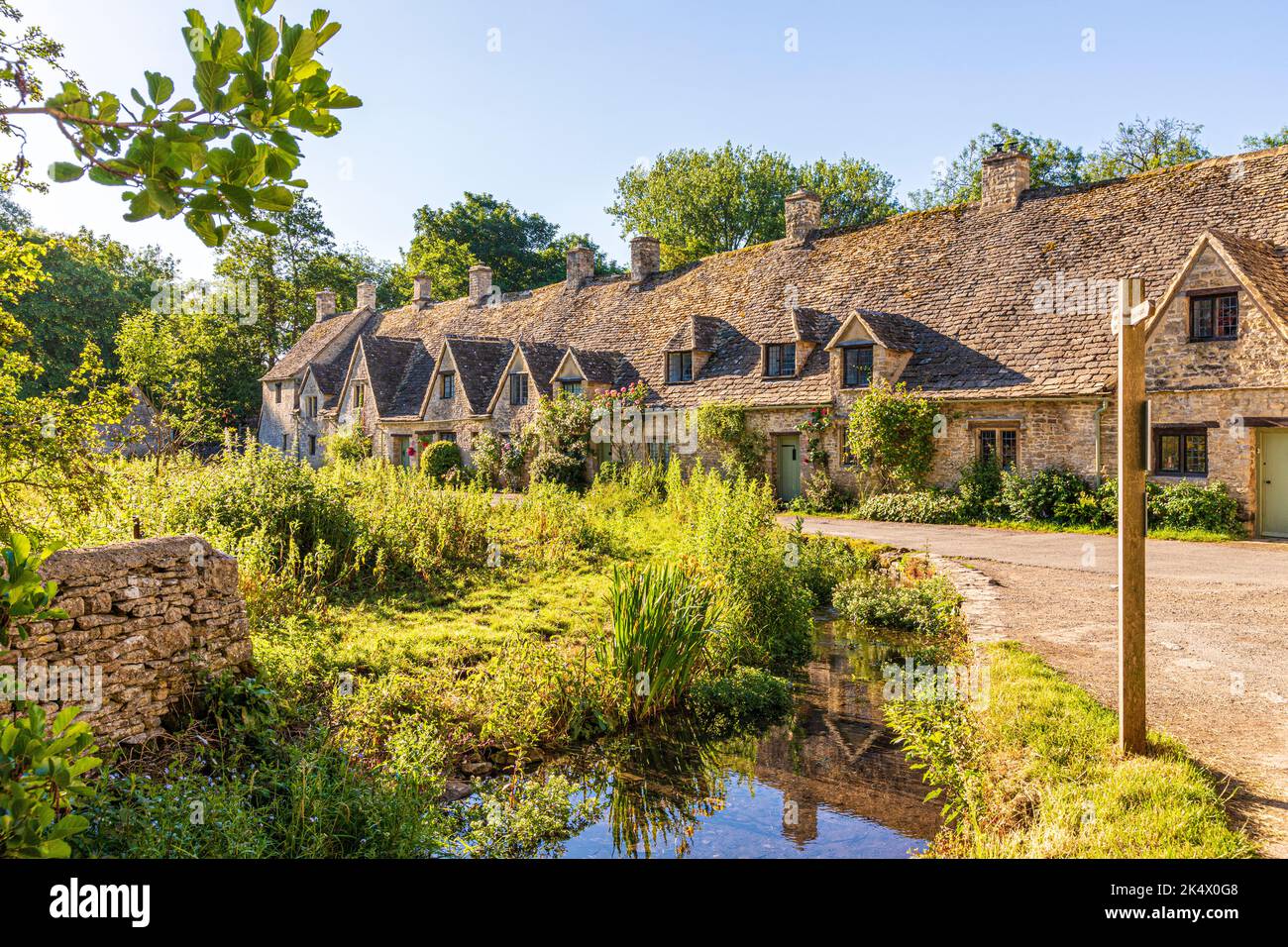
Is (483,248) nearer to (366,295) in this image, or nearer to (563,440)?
(366,295)

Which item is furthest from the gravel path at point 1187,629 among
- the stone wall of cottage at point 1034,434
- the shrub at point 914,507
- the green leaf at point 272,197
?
the green leaf at point 272,197

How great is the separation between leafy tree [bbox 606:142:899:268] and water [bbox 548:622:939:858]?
144ft

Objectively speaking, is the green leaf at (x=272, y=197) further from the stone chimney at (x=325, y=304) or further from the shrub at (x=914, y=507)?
the stone chimney at (x=325, y=304)

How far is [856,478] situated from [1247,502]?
8929mm

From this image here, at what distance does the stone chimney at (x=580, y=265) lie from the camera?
3719 centimetres

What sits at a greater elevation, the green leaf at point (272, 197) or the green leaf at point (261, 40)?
the green leaf at point (261, 40)

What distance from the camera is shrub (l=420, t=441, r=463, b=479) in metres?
32.2

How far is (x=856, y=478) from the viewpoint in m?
23.6

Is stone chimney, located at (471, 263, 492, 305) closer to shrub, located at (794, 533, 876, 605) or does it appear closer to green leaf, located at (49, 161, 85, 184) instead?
shrub, located at (794, 533, 876, 605)

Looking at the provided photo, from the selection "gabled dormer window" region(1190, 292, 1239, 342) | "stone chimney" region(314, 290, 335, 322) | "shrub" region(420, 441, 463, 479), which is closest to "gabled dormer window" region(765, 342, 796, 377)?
"gabled dormer window" region(1190, 292, 1239, 342)

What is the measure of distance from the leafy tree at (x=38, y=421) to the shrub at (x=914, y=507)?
18.8 m

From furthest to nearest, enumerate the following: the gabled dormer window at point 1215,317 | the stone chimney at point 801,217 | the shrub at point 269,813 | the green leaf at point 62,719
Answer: the stone chimney at point 801,217
the gabled dormer window at point 1215,317
the shrub at point 269,813
the green leaf at point 62,719

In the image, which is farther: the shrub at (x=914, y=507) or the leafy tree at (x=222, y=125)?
the shrub at (x=914, y=507)
